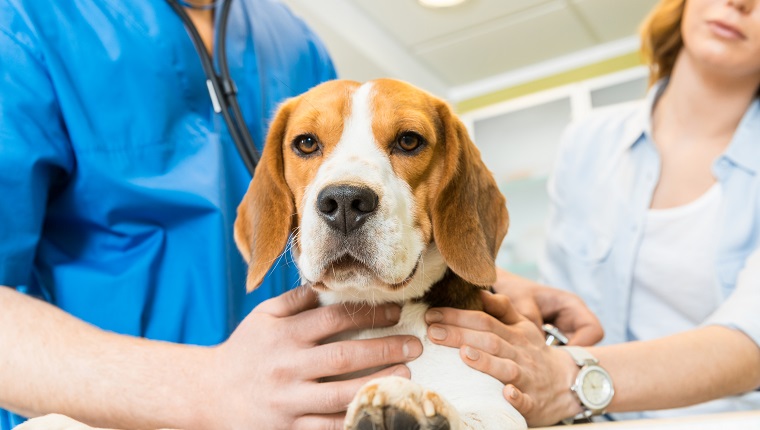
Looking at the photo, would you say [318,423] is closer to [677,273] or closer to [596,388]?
[596,388]

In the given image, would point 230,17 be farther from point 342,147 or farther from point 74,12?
point 342,147

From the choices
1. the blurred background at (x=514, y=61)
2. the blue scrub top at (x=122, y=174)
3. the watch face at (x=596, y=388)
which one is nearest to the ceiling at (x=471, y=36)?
the blurred background at (x=514, y=61)

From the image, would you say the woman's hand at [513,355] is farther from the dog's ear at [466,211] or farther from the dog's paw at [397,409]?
the dog's paw at [397,409]

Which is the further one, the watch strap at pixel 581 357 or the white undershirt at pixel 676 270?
the white undershirt at pixel 676 270

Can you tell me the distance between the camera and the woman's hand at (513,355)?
932mm

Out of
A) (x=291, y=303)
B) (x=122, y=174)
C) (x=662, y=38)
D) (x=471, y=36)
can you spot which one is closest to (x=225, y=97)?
(x=122, y=174)

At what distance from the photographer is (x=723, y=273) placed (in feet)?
5.00

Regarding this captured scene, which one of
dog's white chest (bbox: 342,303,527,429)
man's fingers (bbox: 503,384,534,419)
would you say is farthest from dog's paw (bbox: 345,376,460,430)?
man's fingers (bbox: 503,384,534,419)

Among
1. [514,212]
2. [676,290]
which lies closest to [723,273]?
[676,290]

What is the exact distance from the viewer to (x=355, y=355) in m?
0.89

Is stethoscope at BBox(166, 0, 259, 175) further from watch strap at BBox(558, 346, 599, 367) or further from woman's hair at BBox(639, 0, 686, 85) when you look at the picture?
woman's hair at BBox(639, 0, 686, 85)

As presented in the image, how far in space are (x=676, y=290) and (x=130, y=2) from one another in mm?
1561

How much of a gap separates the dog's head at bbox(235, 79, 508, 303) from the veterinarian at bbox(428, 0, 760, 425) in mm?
124

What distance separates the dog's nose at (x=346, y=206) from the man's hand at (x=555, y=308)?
59 centimetres
